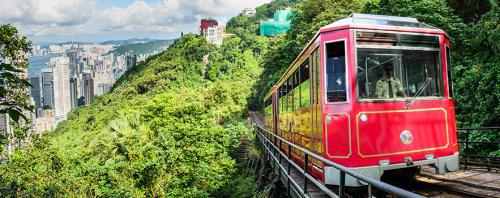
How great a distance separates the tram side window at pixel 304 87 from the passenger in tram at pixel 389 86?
1612 millimetres

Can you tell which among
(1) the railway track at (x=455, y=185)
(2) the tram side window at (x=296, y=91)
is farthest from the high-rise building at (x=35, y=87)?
(1) the railway track at (x=455, y=185)

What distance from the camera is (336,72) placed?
6312 millimetres

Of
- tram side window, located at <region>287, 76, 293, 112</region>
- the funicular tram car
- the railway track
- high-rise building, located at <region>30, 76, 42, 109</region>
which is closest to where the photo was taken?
high-rise building, located at <region>30, 76, 42, 109</region>

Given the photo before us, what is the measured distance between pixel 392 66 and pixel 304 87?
7.01ft

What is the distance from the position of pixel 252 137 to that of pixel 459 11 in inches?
641

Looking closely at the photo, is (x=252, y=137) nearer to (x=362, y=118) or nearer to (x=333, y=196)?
(x=362, y=118)

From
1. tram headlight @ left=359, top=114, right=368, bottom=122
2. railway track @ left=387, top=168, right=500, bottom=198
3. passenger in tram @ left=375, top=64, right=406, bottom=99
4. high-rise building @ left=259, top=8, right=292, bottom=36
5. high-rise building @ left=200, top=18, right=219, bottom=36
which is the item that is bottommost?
railway track @ left=387, top=168, right=500, bottom=198

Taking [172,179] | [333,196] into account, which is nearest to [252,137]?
[172,179]

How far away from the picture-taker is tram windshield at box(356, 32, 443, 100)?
617cm

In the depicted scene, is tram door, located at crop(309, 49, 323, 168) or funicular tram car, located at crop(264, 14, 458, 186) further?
tram door, located at crop(309, 49, 323, 168)

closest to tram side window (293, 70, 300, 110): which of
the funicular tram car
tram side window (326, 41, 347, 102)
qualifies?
the funicular tram car

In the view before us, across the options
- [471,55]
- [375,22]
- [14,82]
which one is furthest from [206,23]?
[14,82]

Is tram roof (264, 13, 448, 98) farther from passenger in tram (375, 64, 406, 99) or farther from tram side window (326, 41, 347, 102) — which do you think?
passenger in tram (375, 64, 406, 99)

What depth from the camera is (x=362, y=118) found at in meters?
6.07
